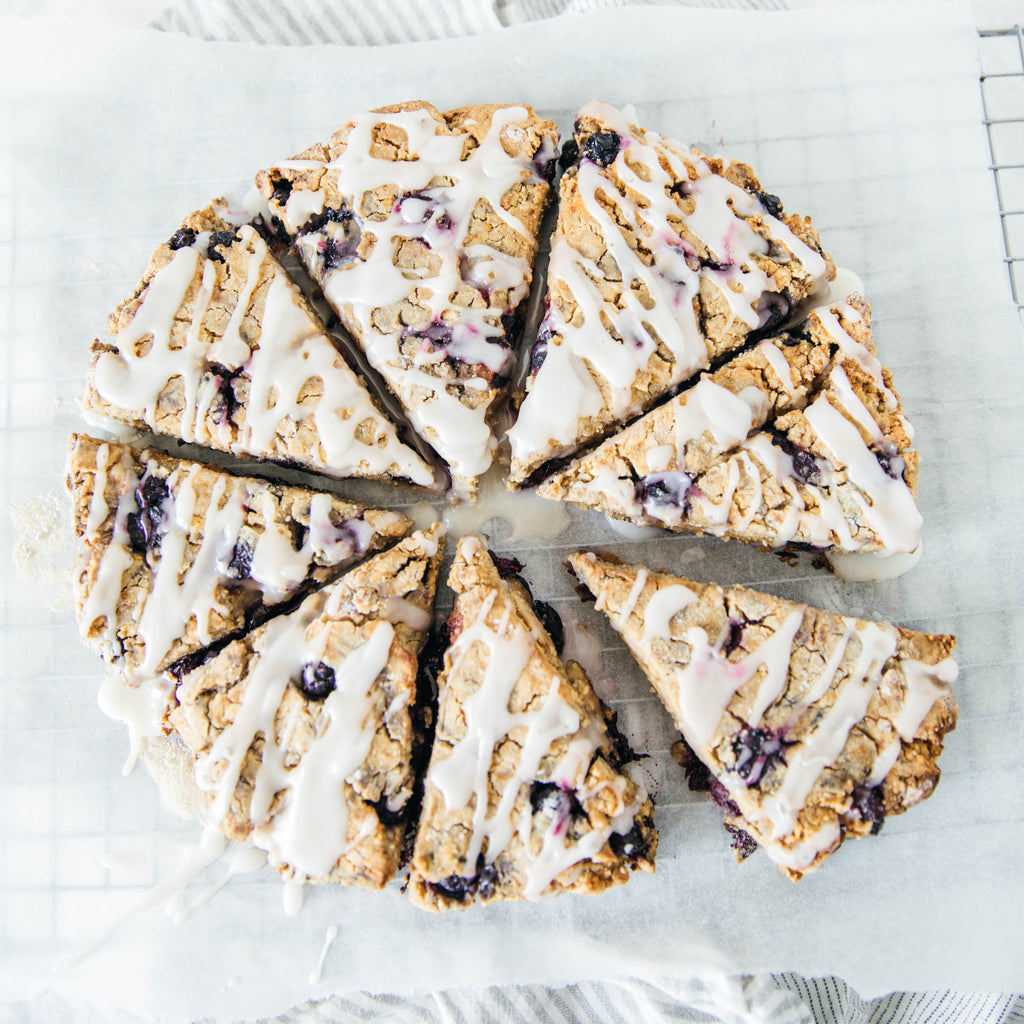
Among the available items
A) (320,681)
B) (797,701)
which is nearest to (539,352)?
(320,681)

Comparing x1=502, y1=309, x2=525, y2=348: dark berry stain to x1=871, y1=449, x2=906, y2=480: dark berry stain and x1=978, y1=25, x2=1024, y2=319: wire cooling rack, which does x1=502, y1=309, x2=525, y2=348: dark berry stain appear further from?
x1=978, y1=25, x2=1024, y2=319: wire cooling rack

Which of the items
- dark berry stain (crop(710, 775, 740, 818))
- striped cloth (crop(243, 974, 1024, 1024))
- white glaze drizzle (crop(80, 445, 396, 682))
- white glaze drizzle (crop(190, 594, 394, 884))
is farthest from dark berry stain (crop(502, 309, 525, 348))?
striped cloth (crop(243, 974, 1024, 1024))

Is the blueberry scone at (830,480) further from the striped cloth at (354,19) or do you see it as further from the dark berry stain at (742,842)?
the striped cloth at (354,19)

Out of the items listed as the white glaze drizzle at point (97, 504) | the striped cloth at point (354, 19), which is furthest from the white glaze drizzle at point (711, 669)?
the striped cloth at point (354, 19)

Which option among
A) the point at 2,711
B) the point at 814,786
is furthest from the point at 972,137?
the point at 2,711

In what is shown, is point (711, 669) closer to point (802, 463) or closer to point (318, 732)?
point (802, 463)
